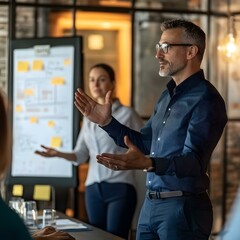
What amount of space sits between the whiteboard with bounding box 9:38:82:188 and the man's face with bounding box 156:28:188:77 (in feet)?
7.02

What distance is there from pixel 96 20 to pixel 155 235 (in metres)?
3.44

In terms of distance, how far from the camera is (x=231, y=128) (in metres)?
6.86

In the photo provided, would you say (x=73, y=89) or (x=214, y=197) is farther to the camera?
(x=214, y=197)

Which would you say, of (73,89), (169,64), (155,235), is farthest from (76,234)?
(73,89)

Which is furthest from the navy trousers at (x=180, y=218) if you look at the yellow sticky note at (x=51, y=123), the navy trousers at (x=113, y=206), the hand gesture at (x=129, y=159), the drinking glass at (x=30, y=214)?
the yellow sticky note at (x=51, y=123)

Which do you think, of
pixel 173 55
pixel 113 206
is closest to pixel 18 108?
pixel 113 206

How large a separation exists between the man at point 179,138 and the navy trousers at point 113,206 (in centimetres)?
147

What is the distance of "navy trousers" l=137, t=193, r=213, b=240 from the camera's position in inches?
124

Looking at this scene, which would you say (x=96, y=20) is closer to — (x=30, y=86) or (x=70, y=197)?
(x=30, y=86)

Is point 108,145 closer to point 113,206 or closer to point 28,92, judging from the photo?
point 113,206

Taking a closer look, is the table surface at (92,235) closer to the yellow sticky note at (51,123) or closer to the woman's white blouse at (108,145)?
the woman's white blouse at (108,145)

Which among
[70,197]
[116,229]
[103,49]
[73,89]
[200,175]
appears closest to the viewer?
[200,175]

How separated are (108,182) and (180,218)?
177cm

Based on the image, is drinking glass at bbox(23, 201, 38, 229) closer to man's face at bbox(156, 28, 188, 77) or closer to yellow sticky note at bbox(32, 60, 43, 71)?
man's face at bbox(156, 28, 188, 77)
